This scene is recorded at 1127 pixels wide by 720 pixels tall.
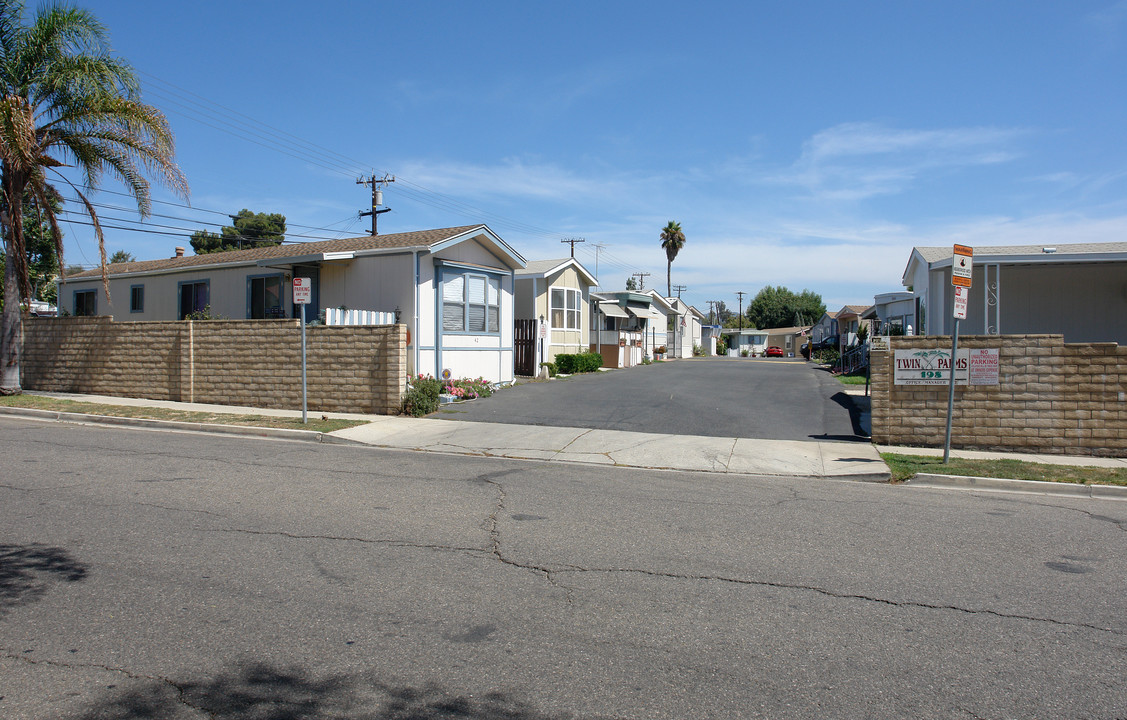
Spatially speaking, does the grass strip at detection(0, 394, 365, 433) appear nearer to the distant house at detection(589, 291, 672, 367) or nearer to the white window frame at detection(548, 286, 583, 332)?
the white window frame at detection(548, 286, 583, 332)

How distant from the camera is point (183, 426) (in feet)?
46.0

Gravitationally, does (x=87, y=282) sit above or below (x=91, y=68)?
below

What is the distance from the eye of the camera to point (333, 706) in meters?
3.58

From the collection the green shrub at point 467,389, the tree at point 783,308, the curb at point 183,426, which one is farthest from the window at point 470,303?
the tree at point 783,308

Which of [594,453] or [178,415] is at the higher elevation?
[178,415]

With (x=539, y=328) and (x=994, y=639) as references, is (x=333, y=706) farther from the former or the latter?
(x=539, y=328)

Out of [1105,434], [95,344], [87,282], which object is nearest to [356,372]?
[95,344]

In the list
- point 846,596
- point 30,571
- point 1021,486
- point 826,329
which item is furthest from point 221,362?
point 826,329

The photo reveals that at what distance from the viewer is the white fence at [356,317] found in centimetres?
1671

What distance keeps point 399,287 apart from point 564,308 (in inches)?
467

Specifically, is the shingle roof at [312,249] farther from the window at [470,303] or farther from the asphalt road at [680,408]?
the asphalt road at [680,408]

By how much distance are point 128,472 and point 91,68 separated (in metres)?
11.7

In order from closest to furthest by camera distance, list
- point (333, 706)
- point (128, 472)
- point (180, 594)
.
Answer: point (333, 706), point (180, 594), point (128, 472)

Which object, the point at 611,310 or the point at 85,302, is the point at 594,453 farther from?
the point at 611,310
